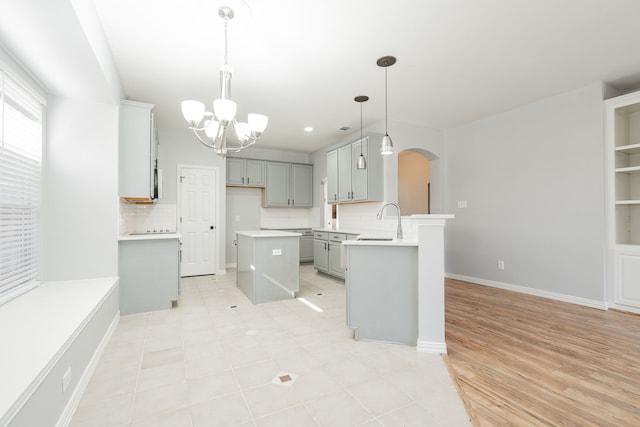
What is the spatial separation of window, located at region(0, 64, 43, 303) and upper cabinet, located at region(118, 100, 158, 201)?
738mm

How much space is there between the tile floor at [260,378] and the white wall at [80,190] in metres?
0.78

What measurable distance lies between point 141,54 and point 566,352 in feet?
15.3

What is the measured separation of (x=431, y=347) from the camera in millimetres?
2396

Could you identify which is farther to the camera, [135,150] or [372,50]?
[135,150]

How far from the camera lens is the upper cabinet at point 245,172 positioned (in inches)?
245

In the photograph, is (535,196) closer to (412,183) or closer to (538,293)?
(538,293)

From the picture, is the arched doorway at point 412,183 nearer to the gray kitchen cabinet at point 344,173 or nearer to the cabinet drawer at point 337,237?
the gray kitchen cabinet at point 344,173

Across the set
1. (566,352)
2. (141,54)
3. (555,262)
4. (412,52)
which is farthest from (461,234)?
(141,54)

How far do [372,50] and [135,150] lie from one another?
9.17ft

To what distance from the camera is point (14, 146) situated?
2217 millimetres

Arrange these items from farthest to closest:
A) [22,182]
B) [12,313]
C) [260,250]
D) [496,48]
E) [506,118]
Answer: [506,118]
[260,250]
[496,48]
[22,182]
[12,313]

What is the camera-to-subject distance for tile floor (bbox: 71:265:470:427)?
1634 millimetres

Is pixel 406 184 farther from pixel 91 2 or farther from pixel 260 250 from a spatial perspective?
pixel 91 2

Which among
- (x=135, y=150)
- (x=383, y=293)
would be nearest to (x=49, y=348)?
(x=383, y=293)
